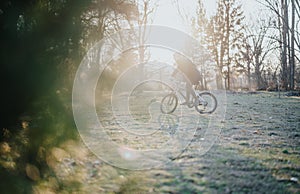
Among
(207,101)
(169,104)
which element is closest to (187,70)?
(207,101)

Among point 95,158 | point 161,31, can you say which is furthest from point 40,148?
point 161,31

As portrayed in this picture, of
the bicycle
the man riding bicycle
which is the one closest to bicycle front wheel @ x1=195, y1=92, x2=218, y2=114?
the bicycle

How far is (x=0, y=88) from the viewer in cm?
364

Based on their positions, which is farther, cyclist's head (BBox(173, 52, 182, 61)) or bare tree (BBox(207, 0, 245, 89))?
bare tree (BBox(207, 0, 245, 89))

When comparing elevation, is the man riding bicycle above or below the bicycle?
above

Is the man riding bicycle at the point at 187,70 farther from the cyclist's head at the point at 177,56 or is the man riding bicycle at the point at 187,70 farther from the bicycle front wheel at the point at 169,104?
the bicycle front wheel at the point at 169,104

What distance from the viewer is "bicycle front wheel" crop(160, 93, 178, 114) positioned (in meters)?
10.5

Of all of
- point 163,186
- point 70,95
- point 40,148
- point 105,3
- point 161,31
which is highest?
point 161,31

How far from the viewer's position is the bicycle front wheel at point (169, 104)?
1052 cm

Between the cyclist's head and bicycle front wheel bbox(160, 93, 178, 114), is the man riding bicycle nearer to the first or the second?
the cyclist's head

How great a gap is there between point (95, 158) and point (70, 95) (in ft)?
6.86

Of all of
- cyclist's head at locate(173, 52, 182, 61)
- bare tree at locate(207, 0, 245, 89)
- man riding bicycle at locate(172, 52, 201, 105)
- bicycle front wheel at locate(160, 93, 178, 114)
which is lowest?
bicycle front wheel at locate(160, 93, 178, 114)

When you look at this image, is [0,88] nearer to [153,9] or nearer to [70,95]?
[70,95]

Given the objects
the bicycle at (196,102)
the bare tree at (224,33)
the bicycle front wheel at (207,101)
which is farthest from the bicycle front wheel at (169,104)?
the bare tree at (224,33)
